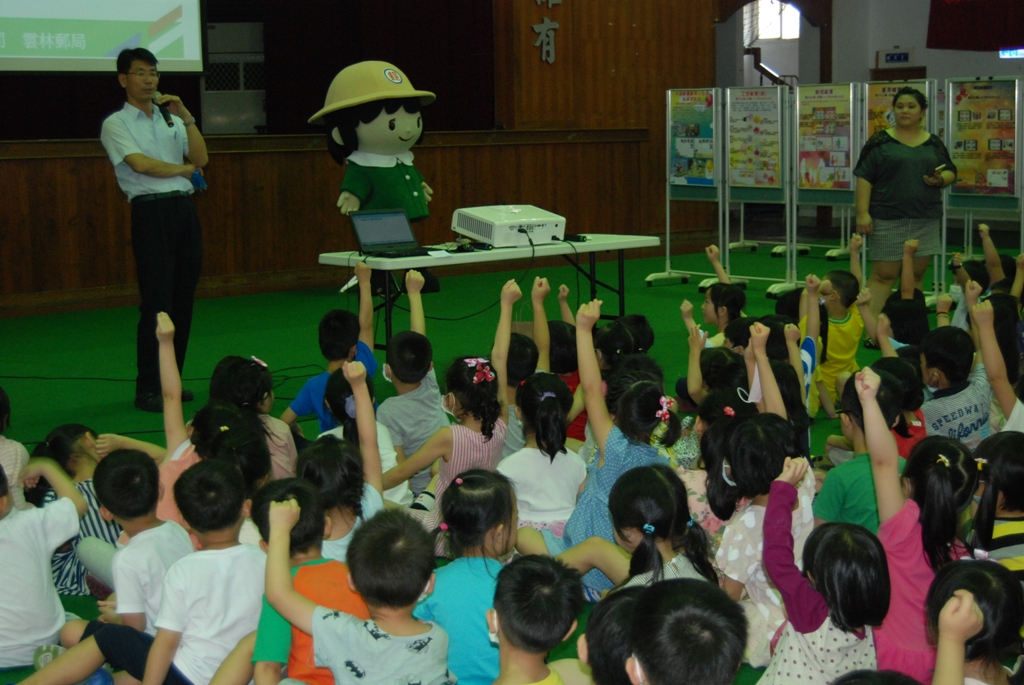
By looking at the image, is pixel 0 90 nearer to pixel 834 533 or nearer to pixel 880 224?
pixel 880 224

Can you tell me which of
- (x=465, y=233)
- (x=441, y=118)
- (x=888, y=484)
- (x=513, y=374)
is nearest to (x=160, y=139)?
(x=465, y=233)

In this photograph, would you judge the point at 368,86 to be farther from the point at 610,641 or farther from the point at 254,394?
the point at 610,641

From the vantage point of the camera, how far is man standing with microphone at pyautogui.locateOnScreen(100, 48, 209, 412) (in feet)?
14.9

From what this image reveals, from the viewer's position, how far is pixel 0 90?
9.53m

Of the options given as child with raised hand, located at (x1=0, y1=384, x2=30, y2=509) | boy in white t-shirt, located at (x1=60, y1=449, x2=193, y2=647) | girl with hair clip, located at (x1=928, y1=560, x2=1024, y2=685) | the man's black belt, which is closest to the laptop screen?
the man's black belt

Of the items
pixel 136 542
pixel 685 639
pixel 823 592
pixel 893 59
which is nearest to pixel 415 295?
pixel 136 542

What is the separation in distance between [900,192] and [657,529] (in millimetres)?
4130

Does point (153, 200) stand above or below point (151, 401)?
above

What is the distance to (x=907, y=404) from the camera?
121 inches

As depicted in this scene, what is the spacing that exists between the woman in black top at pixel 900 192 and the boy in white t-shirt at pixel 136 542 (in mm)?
4360

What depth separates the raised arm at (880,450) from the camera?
6.97 ft

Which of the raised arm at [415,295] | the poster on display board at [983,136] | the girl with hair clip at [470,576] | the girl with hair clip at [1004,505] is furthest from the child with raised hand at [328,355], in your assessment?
the poster on display board at [983,136]

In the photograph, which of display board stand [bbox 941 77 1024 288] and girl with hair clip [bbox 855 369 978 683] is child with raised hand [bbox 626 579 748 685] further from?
display board stand [bbox 941 77 1024 288]

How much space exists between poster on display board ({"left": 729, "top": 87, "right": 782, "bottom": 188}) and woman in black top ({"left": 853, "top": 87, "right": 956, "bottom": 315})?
67.5 inches
